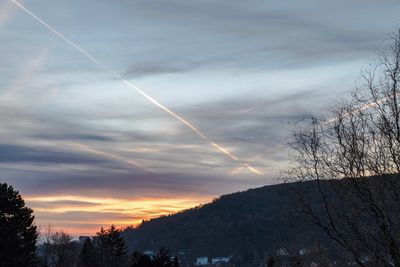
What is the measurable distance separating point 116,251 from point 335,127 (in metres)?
85.9

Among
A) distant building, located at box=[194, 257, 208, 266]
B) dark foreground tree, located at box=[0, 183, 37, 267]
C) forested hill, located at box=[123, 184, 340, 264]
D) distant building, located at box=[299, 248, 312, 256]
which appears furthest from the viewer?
distant building, located at box=[194, 257, 208, 266]

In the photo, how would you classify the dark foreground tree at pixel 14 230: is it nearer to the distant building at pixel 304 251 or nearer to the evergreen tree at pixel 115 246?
the distant building at pixel 304 251

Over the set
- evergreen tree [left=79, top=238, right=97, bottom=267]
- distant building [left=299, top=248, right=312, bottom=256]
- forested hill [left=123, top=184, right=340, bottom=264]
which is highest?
forested hill [left=123, top=184, right=340, bottom=264]

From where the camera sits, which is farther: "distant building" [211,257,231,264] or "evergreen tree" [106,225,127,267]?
"distant building" [211,257,231,264]

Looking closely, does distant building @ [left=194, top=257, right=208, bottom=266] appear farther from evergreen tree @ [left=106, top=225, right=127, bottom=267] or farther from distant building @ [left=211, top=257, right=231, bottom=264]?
evergreen tree @ [left=106, top=225, right=127, bottom=267]

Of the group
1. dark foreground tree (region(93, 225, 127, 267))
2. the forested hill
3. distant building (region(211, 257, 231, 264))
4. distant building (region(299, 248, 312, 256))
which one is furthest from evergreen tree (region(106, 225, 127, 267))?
distant building (region(299, 248, 312, 256))

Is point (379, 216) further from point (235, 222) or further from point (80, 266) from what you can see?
point (235, 222)

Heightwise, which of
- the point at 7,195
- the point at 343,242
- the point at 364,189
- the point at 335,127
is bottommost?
the point at 343,242

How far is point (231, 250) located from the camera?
537ft

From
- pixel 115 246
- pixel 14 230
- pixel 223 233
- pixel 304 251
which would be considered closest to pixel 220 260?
pixel 223 233

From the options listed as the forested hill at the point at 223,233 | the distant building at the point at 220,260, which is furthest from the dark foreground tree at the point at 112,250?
the distant building at the point at 220,260

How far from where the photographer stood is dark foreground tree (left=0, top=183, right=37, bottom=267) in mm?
42344

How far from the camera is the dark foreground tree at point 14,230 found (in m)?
42.3

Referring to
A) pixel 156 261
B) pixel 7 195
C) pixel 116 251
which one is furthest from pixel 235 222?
pixel 156 261
